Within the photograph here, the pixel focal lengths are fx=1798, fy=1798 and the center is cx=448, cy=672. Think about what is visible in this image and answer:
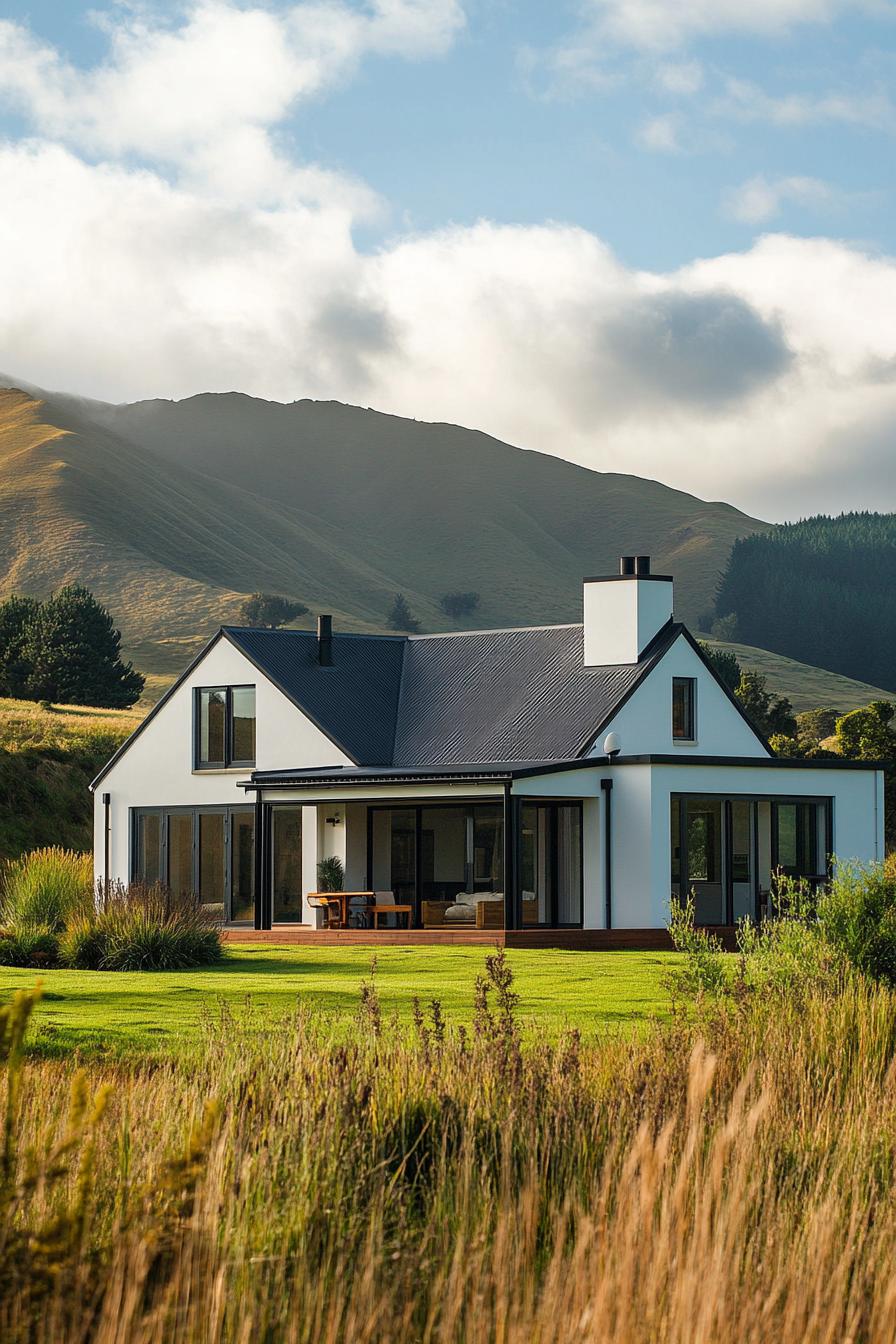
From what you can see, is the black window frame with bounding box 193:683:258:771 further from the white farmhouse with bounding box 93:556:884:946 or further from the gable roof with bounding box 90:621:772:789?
the gable roof with bounding box 90:621:772:789

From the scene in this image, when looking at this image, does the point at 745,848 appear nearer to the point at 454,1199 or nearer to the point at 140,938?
the point at 140,938

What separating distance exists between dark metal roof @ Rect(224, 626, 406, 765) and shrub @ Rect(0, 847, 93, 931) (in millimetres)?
6415

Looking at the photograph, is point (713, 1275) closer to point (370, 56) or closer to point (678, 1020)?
point (678, 1020)

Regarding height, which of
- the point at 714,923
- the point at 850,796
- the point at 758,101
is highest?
the point at 758,101

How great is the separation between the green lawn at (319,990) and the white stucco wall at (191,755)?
7.67 m

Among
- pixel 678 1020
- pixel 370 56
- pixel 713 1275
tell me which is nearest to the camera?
pixel 713 1275

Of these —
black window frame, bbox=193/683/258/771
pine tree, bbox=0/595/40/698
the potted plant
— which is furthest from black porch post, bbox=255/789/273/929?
pine tree, bbox=0/595/40/698

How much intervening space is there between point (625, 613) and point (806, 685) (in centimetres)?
7939

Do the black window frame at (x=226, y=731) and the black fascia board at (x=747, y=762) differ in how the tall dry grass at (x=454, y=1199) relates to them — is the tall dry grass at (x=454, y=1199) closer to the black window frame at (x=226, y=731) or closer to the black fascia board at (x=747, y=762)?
the black fascia board at (x=747, y=762)

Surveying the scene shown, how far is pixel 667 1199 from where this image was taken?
5.77 m

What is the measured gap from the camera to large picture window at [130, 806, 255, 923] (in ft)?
107

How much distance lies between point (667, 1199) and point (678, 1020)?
4834 mm

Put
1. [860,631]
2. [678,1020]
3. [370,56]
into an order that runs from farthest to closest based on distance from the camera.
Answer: [860,631], [370,56], [678,1020]

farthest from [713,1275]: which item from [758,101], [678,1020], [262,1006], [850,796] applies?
[850,796]
